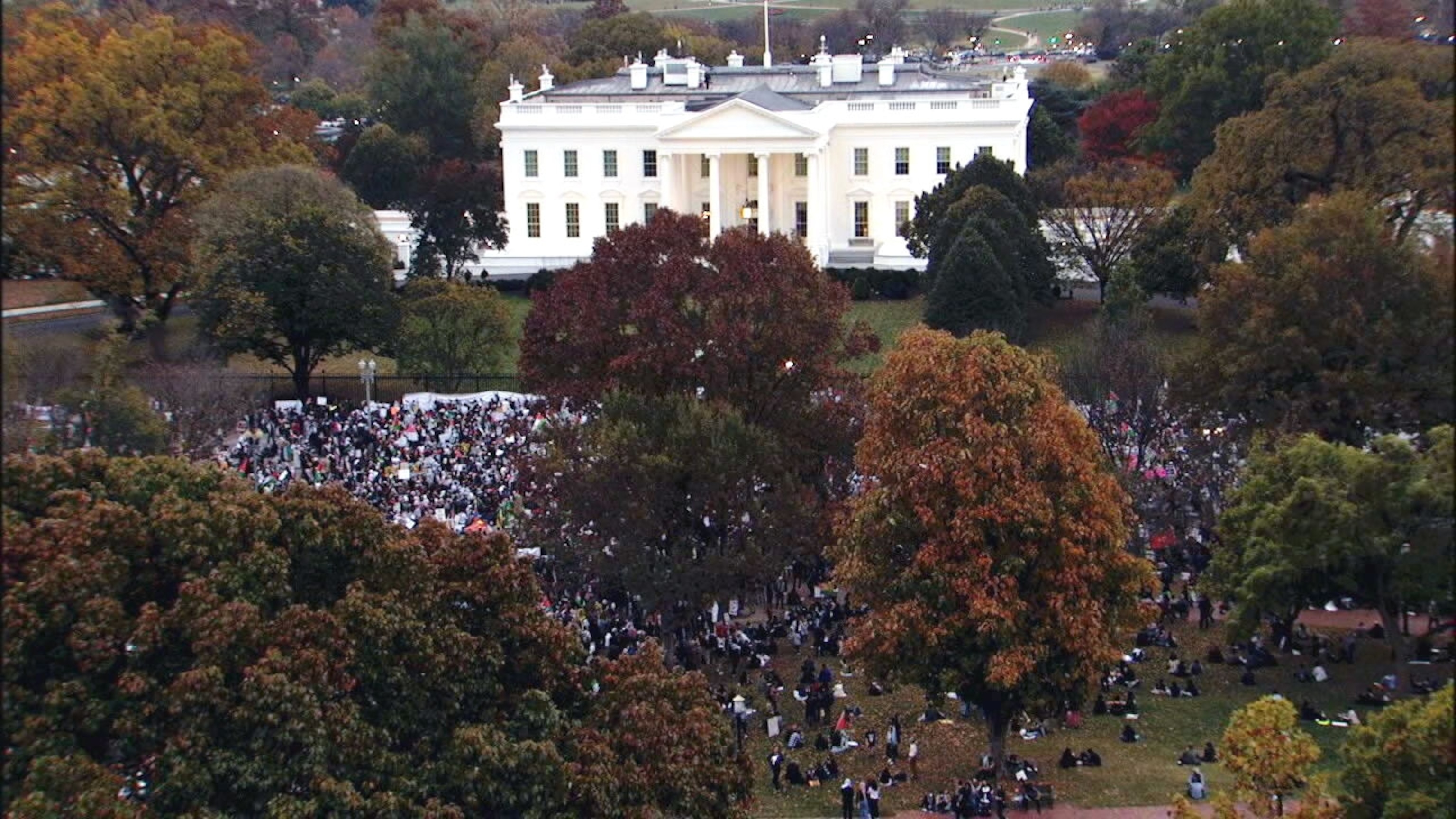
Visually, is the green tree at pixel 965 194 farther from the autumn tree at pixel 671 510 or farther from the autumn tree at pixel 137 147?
the autumn tree at pixel 671 510

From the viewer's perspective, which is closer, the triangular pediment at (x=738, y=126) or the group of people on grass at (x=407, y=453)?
the group of people on grass at (x=407, y=453)

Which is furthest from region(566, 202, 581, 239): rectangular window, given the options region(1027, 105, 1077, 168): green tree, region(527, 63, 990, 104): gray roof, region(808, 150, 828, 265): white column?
region(1027, 105, 1077, 168): green tree

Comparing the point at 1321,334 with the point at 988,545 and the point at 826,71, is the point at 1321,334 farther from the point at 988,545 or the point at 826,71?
the point at 826,71

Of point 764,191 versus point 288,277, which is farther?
point 764,191

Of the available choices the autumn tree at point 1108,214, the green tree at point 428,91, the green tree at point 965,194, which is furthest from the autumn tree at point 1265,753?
the green tree at point 428,91

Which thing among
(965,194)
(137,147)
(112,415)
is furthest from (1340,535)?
(137,147)

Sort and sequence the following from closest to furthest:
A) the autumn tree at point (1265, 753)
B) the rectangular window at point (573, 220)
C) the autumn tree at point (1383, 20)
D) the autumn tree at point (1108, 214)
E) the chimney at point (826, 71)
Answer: the autumn tree at point (1265, 753) < the autumn tree at point (1383, 20) < the autumn tree at point (1108, 214) < the chimney at point (826, 71) < the rectangular window at point (573, 220)

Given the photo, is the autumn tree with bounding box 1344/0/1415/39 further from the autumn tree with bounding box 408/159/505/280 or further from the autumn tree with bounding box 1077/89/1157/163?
the autumn tree with bounding box 408/159/505/280
